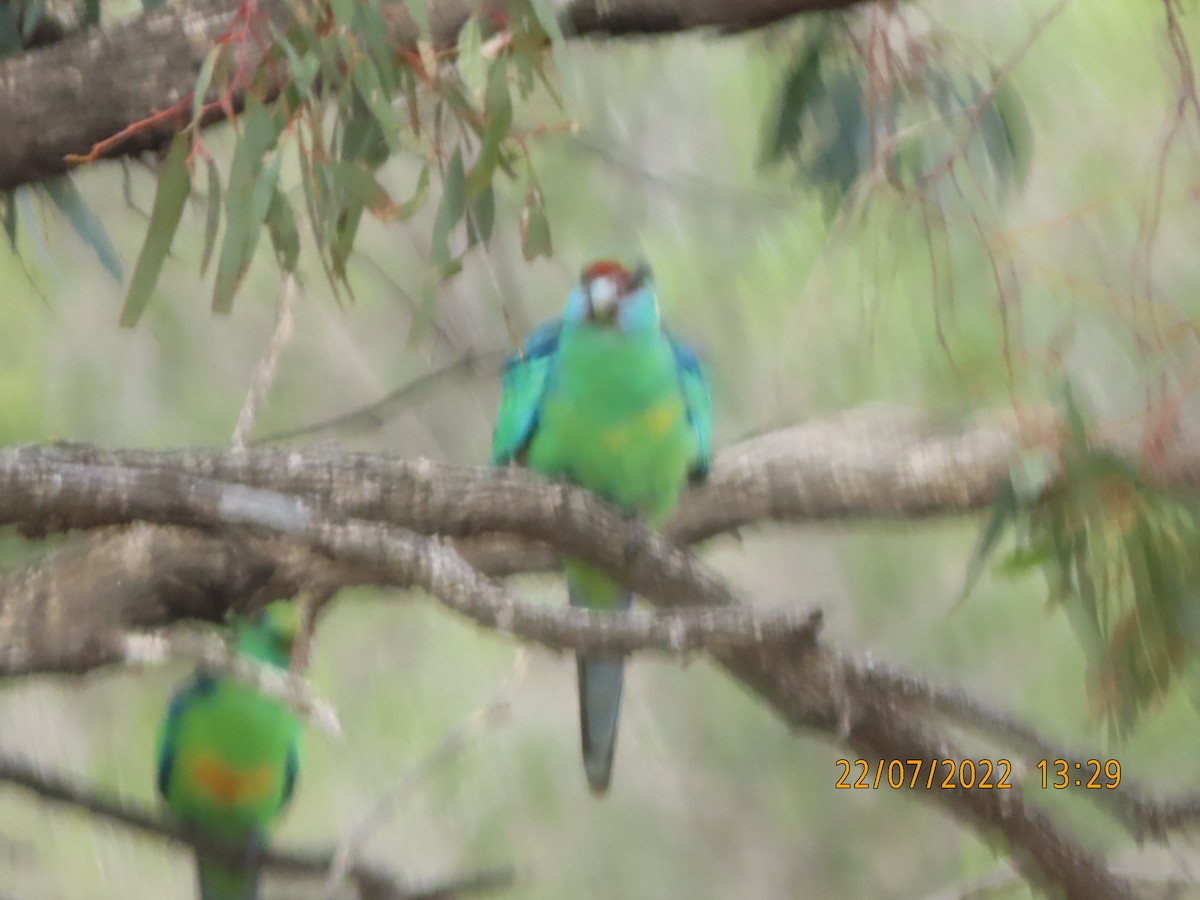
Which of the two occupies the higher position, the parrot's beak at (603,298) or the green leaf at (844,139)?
the green leaf at (844,139)

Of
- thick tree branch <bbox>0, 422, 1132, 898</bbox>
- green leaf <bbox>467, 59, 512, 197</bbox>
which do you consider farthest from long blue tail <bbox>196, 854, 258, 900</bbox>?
green leaf <bbox>467, 59, 512, 197</bbox>

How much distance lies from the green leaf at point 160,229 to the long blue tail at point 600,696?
715 millimetres

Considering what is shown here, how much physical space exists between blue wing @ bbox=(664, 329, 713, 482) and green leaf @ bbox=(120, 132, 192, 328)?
704mm

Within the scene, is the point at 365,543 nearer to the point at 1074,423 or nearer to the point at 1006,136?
the point at 1074,423

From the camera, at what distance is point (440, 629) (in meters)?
3.03

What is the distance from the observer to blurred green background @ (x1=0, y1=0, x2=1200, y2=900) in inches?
89.1

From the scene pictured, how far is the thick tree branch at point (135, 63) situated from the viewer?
1340mm

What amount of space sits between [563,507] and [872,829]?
218 centimetres

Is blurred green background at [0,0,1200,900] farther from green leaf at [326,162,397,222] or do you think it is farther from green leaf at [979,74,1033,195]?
green leaf at [326,162,397,222]

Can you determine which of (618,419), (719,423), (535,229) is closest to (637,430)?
(618,419)

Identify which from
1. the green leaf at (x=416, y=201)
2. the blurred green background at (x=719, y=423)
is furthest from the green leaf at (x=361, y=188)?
the blurred green background at (x=719, y=423)

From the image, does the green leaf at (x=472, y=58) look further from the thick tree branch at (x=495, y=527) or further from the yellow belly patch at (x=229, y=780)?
the yellow belly patch at (x=229, y=780)
